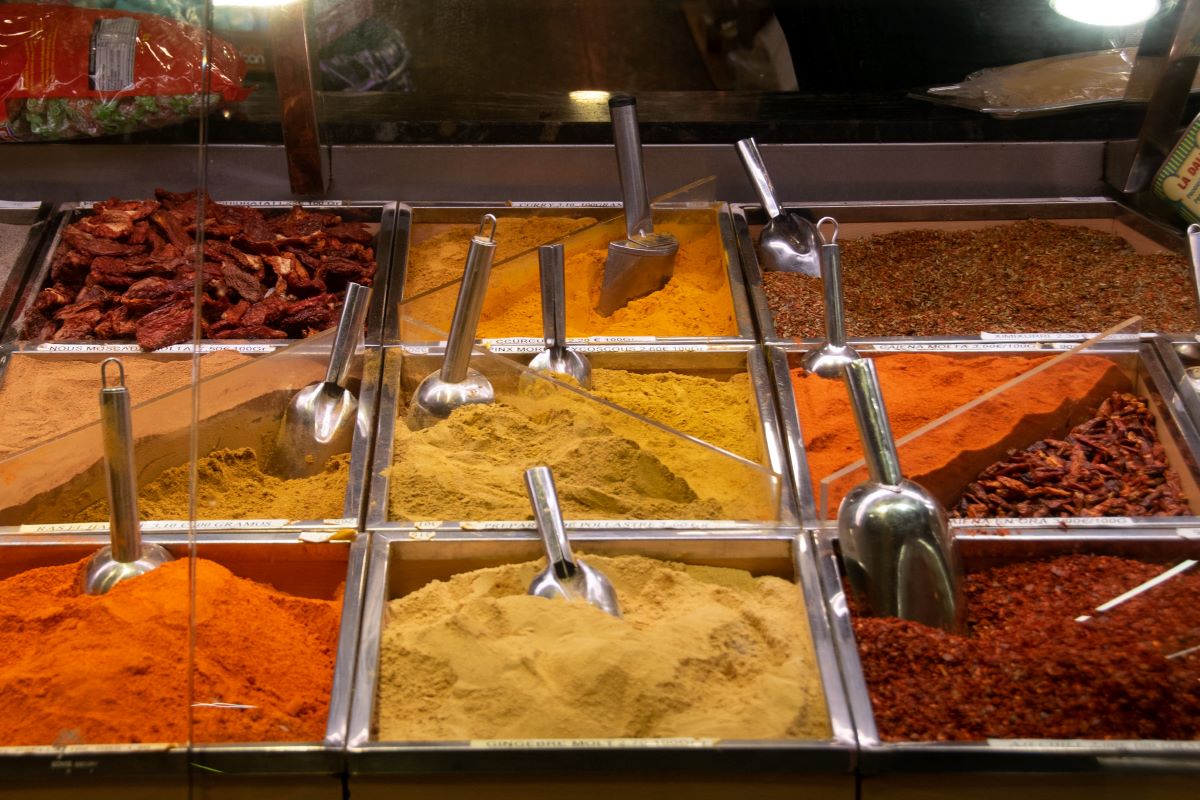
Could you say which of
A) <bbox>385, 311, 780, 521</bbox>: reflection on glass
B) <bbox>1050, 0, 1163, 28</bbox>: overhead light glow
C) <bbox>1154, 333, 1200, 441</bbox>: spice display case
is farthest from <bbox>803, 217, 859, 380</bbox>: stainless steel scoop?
<bbox>1050, 0, 1163, 28</bbox>: overhead light glow

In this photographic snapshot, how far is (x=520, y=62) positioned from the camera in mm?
2875

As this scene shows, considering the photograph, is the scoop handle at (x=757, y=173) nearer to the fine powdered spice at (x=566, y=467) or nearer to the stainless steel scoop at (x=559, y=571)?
the fine powdered spice at (x=566, y=467)

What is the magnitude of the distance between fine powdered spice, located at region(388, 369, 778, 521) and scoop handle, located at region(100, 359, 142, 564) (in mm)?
343

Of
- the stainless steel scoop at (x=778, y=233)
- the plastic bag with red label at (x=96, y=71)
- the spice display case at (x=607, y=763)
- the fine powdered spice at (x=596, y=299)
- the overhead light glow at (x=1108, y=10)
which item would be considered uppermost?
the overhead light glow at (x=1108, y=10)

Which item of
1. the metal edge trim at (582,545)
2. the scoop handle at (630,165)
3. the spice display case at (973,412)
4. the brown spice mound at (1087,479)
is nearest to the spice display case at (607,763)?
the metal edge trim at (582,545)

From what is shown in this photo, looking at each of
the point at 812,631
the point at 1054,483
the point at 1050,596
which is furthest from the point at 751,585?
the point at 1054,483

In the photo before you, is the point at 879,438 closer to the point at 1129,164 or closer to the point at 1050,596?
the point at 1050,596

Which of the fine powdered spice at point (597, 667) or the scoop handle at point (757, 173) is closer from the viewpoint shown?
the fine powdered spice at point (597, 667)

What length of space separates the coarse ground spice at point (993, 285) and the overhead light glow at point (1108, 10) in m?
0.44

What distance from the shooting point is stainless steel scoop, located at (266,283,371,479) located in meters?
1.56

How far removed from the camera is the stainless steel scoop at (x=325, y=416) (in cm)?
156

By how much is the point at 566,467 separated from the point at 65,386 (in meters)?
0.81

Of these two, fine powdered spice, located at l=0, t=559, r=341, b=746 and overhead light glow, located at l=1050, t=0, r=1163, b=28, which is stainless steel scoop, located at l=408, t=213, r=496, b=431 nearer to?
fine powdered spice, located at l=0, t=559, r=341, b=746

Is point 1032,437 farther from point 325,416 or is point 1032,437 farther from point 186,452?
point 186,452
